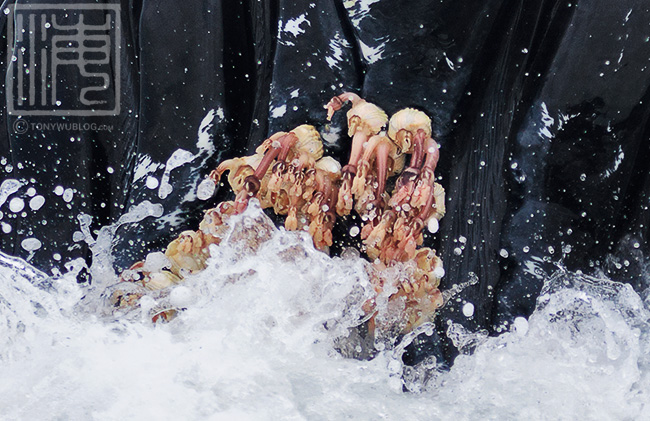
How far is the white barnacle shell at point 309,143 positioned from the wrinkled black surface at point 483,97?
0.07 ft

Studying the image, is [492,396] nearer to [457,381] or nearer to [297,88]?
[457,381]

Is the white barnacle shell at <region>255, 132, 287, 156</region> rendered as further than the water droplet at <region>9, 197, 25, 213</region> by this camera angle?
No

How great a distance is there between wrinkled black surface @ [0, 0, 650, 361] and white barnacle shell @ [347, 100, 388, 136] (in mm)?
19

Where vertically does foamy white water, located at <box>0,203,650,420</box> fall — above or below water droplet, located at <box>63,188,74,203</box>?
below

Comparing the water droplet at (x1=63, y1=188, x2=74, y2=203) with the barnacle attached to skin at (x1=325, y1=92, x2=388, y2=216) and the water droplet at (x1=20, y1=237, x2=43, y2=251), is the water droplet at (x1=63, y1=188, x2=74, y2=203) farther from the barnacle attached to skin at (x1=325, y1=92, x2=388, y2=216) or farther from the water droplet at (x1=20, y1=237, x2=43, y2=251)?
the barnacle attached to skin at (x1=325, y1=92, x2=388, y2=216)

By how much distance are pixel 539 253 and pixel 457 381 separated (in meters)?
0.19

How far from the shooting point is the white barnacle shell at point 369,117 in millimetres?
1016

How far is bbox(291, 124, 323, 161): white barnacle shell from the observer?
104cm

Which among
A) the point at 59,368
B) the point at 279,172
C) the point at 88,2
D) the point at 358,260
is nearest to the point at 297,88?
the point at 279,172

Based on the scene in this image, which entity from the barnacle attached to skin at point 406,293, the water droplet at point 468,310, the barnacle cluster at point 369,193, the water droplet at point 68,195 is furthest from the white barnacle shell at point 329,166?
the water droplet at point 68,195

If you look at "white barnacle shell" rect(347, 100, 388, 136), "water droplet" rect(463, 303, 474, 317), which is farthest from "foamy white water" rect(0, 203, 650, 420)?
"white barnacle shell" rect(347, 100, 388, 136)

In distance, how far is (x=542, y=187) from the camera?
100 cm

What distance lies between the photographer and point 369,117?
1.02 meters

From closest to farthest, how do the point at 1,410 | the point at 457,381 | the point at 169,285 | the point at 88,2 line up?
the point at 1,410, the point at 457,381, the point at 169,285, the point at 88,2
